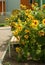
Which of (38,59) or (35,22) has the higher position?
(35,22)

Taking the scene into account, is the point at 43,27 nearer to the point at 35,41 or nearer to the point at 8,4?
the point at 35,41

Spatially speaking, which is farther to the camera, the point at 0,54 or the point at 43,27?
the point at 0,54

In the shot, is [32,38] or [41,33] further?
[32,38]

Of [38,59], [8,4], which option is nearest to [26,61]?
[38,59]

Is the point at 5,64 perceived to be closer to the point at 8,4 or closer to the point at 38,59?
the point at 38,59

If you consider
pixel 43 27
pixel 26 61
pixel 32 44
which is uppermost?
pixel 43 27

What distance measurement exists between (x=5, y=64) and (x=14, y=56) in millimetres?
837

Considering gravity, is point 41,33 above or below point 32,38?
above

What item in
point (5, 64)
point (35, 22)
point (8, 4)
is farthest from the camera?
point (8, 4)

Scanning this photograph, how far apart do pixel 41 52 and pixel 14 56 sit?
1241 millimetres

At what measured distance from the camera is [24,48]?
266 inches

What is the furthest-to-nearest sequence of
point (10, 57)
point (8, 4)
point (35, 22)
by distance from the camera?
point (8, 4) < point (10, 57) < point (35, 22)

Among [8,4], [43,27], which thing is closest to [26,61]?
[43,27]

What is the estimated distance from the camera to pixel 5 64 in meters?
6.86
